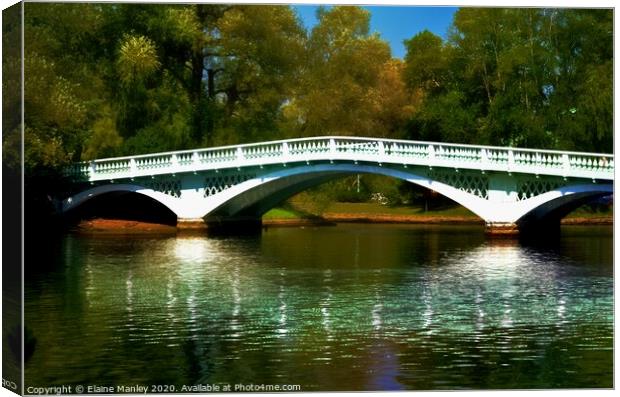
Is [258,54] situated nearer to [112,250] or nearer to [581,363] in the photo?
[112,250]

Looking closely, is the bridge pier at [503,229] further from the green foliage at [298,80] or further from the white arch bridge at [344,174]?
the green foliage at [298,80]

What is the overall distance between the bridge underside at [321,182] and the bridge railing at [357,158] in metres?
0.42

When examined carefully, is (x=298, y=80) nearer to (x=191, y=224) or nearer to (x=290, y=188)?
(x=290, y=188)

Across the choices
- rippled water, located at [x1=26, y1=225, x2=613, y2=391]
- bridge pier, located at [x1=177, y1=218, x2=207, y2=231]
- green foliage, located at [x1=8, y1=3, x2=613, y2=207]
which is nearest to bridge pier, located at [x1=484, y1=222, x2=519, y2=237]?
rippled water, located at [x1=26, y1=225, x2=613, y2=391]

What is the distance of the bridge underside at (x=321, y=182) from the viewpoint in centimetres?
2191

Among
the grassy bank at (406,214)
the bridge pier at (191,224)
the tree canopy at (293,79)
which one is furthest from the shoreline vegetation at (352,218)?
the tree canopy at (293,79)

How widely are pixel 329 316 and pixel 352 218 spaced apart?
11.3 metres

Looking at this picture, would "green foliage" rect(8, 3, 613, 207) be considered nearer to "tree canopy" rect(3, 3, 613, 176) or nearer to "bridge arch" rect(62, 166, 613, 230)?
"tree canopy" rect(3, 3, 613, 176)

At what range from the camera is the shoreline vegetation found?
72.5 ft

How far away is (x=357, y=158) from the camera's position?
74.7ft

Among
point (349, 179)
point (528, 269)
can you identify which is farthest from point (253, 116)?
point (528, 269)

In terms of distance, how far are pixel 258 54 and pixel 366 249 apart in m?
4.93

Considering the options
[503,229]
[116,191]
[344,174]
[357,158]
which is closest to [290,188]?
[344,174]

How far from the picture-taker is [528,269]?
16.3m
